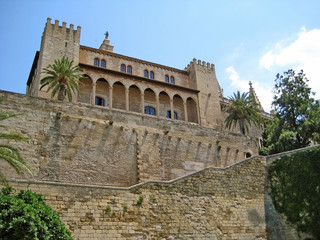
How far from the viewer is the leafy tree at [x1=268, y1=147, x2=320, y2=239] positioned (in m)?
18.5

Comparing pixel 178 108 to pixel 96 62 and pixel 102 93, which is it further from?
pixel 96 62

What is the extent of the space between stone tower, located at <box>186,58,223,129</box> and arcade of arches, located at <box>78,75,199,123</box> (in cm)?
105

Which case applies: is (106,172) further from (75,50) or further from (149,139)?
(75,50)

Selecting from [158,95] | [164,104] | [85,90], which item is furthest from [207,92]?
[85,90]

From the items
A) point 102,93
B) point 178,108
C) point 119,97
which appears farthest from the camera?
point 178,108

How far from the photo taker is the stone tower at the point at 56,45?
31.3 m

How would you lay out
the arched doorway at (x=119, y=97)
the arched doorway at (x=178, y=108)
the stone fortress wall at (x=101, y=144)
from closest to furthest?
1. the stone fortress wall at (x=101, y=144)
2. the arched doorway at (x=119, y=97)
3. the arched doorway at (x=178, y=108)

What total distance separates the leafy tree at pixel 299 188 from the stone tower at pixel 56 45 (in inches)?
801

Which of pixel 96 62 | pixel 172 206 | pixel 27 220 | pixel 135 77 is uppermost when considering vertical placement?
pixel 96 62

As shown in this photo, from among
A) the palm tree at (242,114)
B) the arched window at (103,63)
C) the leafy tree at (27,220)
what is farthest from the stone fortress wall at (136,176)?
the arched window at (103,63)

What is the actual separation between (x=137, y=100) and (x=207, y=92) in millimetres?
8509

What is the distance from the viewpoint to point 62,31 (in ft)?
109

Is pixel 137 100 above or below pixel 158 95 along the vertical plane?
below

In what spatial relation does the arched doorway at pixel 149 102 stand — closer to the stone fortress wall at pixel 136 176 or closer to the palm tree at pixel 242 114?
the palm tree at pixel 242 114
